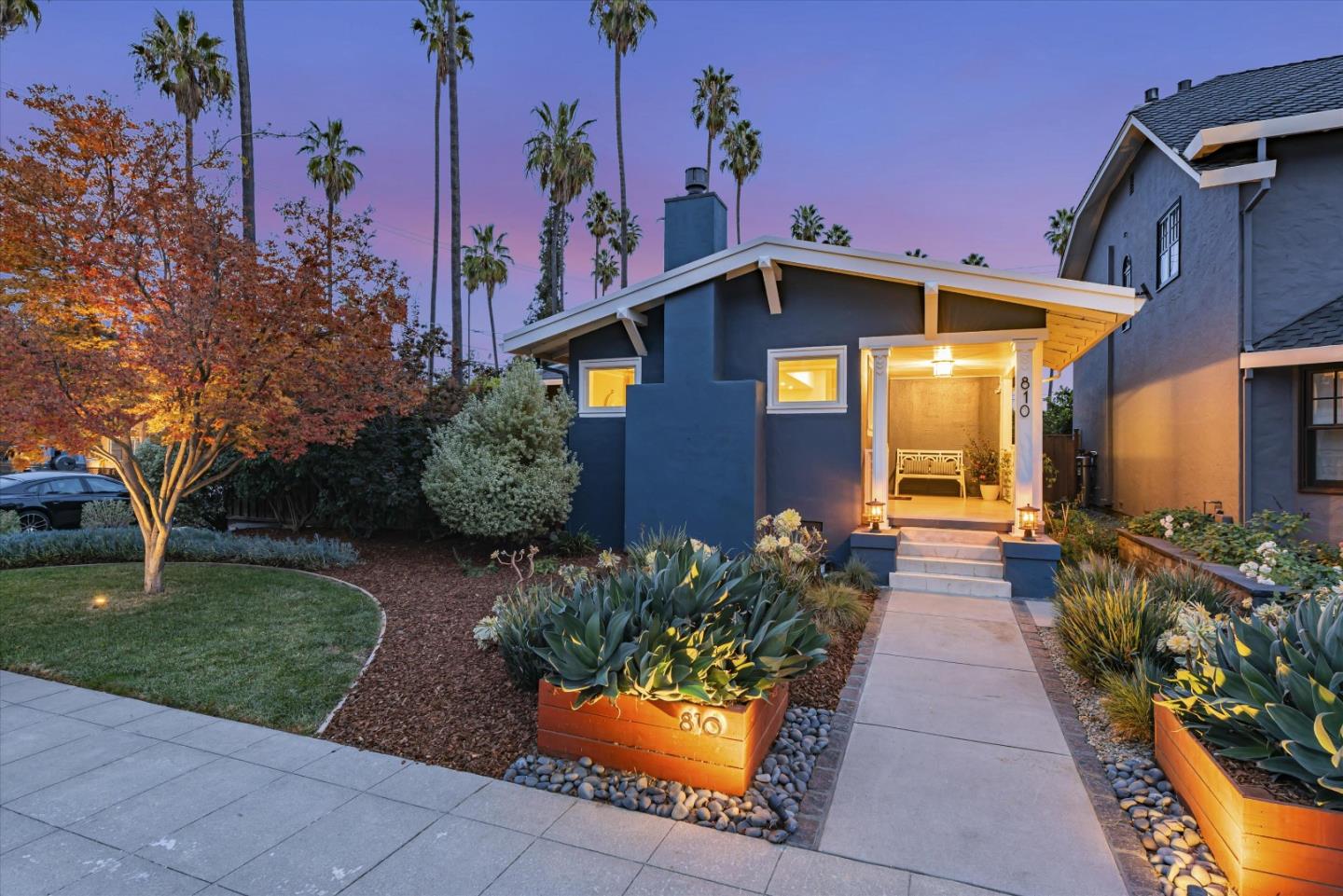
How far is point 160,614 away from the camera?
20.5ft

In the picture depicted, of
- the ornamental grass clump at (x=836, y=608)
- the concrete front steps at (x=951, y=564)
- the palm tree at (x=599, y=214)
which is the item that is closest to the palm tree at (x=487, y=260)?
the palm tree at (x=599, y=214)

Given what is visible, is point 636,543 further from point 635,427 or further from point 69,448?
point 69,448

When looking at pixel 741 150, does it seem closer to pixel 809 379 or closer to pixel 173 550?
pixel 809 379

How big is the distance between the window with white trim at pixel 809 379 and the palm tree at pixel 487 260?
28187mm

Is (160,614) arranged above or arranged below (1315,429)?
below

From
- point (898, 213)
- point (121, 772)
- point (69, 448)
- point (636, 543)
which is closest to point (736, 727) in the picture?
point (121, 772)

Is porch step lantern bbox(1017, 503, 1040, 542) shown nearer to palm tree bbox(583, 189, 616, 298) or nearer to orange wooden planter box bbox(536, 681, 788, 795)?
orange wooden planter box bbox(536, 681, 788, 795)

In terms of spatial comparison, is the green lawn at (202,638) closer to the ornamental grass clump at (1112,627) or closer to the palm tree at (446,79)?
the ornamental grass clump at (1112,627)

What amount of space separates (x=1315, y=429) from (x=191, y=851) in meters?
10.4

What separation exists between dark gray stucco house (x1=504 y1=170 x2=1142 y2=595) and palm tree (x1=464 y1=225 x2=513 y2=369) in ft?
88.3

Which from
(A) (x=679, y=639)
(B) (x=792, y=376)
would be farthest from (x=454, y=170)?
(A) (x=679, y=639)

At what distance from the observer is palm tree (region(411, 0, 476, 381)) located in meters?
16.8

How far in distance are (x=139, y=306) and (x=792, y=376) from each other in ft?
24.7

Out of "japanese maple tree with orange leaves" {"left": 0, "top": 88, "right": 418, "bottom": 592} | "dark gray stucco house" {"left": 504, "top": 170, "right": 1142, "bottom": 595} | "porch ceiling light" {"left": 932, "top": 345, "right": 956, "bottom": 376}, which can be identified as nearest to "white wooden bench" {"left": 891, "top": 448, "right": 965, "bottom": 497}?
"dark gray stucco house" {"left": 504, "top": 170, "right": 1142, "bottom": 595}
